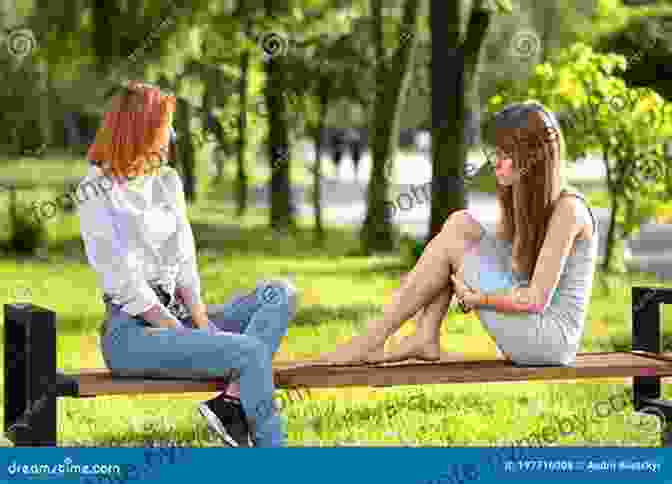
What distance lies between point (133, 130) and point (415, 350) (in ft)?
4.50

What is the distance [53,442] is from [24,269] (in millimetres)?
12689

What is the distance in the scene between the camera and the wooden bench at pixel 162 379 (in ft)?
17.3

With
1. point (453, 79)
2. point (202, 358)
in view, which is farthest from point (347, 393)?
point (453, 79)

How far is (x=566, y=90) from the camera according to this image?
13242mm

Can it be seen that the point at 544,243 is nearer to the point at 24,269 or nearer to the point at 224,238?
the point at 24,269

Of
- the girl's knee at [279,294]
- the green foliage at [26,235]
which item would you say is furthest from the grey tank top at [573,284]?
the green foliage at [26,235]

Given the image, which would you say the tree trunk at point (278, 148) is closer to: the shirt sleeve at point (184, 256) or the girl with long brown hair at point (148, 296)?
the shirt sleeve at point (184, 256)

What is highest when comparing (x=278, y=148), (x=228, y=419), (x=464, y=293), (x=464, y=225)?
(x=464, y=225)

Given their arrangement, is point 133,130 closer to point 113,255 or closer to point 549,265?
point 113,255

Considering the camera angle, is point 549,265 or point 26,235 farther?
point 26,235

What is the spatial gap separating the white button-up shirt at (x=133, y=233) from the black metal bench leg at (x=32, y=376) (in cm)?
30

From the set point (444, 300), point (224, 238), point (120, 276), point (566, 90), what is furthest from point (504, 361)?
point (224, 238)

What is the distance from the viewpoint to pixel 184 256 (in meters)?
5.71

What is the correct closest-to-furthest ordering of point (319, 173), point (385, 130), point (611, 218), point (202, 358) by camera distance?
1. point (202, 358)
2. point (611, 218)
3. point (385, 130)
4. point (319, 173)
